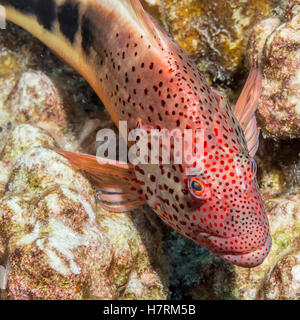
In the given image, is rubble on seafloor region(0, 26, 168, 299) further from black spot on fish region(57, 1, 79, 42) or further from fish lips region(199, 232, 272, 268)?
fish lips region(199, 232, 272, 268)

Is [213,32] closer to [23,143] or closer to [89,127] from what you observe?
[89,127]

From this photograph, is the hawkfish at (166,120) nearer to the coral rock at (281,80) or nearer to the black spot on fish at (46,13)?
the black spot on fish at (46,13)

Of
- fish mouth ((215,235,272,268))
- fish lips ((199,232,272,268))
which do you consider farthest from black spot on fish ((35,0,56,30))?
fish mouth ((215,235,272,268))

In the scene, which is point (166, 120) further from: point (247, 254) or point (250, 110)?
point (247, 254)

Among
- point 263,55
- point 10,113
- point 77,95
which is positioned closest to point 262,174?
point 263,55

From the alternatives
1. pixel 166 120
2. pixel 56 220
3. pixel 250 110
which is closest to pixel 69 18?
Result: pixel 166 120

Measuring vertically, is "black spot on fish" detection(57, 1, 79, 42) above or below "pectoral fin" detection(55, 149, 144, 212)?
above
